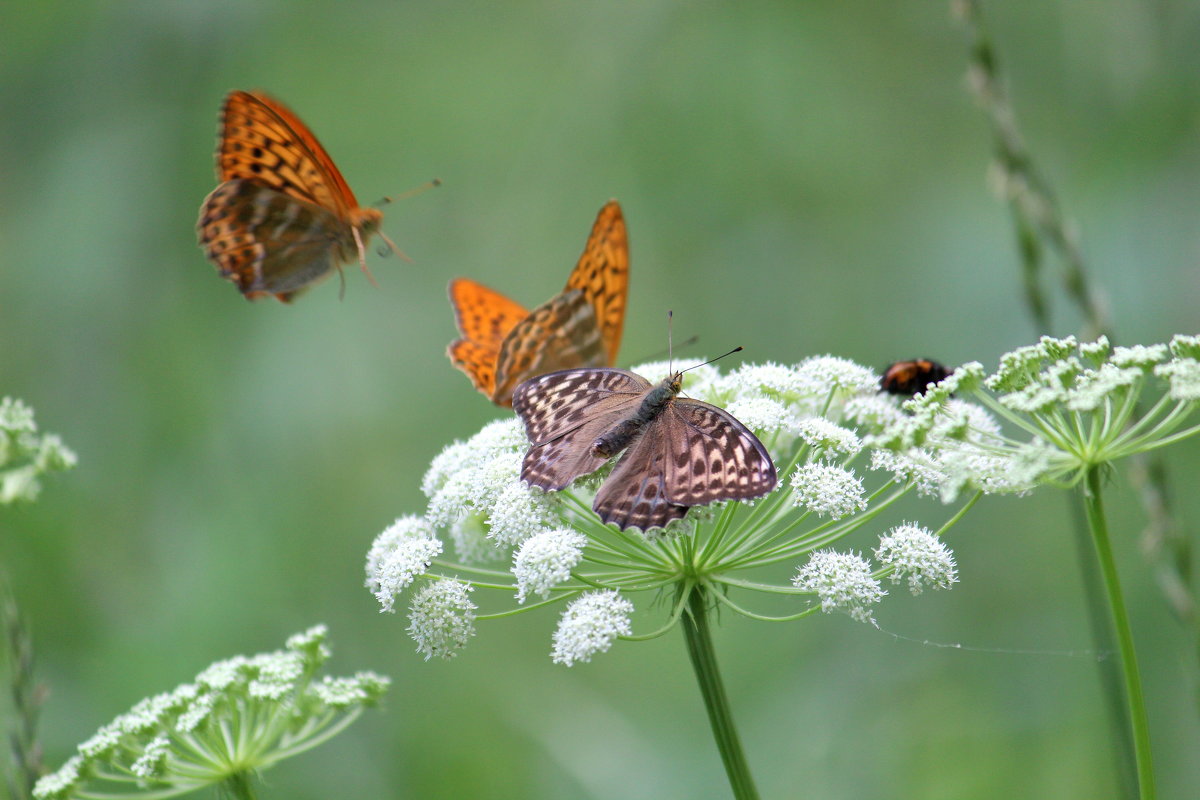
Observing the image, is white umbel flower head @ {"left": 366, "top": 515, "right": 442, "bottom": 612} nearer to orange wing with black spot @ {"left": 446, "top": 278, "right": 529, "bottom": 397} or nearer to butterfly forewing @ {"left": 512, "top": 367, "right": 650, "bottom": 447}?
butterfly forewing @ {"left": 512, "top": 367, "right": 650, "bottom": 447}

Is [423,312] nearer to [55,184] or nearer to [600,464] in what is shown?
[55,184]

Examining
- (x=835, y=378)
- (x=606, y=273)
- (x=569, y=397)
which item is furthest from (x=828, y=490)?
(x=606, y=273)

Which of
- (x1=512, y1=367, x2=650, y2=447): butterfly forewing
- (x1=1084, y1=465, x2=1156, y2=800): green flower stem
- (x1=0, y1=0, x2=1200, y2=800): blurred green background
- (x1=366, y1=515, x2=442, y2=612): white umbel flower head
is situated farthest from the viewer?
(x1=0, y1=0, x2=1200, y2=800): blurred green background

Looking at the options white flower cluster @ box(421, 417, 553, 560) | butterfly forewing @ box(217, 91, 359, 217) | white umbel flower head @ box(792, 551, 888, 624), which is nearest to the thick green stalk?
white flower cluster @ box(421, 417, 553, 560)

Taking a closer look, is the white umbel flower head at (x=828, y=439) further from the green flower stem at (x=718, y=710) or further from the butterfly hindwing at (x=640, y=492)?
the green flower stem at (x=718, y=710)

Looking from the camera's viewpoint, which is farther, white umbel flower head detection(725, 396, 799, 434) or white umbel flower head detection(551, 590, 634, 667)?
white umbel flower head detection(725, 396, 799, 434)

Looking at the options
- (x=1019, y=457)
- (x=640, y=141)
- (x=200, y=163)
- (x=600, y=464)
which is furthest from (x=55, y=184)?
(x=1019, y=457)
